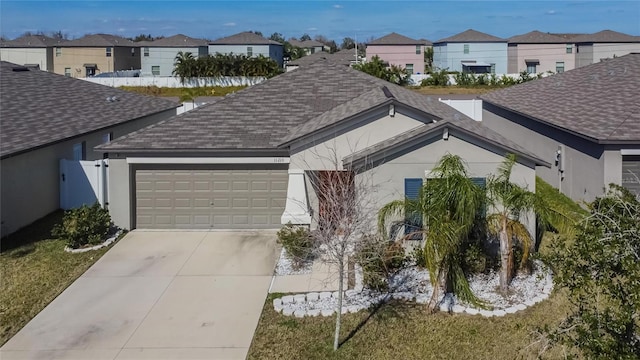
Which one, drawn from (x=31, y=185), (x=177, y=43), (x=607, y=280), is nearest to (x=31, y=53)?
(x=177, y=43)

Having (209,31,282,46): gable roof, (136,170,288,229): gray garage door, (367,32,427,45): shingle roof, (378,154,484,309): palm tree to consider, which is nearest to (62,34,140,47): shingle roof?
(209,31,282,46): gable roof

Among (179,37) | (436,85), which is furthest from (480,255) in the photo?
(179,37)

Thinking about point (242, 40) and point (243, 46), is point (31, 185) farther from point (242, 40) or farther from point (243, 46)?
point (242, 40)

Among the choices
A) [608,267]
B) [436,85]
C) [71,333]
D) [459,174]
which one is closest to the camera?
[608,267]

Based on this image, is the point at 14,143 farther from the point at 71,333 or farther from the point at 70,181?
the point at 71,333

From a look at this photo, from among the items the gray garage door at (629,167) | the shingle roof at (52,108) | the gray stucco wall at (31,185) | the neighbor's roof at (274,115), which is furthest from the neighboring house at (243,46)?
the gray garage door at (629,167)

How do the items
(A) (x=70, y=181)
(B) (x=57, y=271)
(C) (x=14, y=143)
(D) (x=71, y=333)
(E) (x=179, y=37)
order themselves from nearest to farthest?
(D) (x=71, y=333), (B) (x=57, y=271), (C) (x=14, y=143), (A) (x=70, y=181), (E) (x=179, y=37)
